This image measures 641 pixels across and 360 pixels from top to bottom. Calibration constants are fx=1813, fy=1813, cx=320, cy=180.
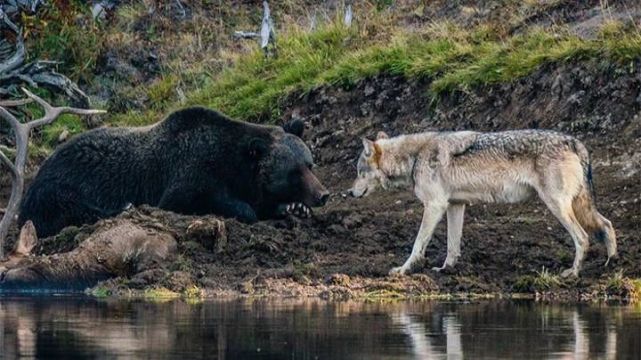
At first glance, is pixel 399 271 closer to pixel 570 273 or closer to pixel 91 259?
pixel 570 273

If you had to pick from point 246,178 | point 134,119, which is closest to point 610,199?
point 246,178

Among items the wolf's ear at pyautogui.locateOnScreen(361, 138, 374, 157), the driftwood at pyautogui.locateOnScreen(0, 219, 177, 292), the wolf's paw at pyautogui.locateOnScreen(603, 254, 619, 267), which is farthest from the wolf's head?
the wolf's paw at pyautogui.locateOnScreen(603, 254, 619, 267)

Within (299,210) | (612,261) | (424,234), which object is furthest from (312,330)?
(299,210)

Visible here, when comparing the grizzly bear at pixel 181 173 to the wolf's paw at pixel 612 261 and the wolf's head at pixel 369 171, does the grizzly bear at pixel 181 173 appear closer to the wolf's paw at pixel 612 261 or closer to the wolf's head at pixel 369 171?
the wolf's head at pixel 369 171

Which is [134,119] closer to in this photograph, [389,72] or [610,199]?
[389,72]

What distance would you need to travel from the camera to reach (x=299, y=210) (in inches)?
762

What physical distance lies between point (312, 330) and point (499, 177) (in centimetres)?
413

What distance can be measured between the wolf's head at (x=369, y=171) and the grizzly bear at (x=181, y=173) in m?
1.15

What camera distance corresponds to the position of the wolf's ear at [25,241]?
56.2 feet

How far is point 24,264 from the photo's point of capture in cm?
1700

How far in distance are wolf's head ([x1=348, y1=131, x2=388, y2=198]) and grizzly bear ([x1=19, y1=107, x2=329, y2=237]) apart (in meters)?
1.15

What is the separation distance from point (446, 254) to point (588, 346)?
5387 mm

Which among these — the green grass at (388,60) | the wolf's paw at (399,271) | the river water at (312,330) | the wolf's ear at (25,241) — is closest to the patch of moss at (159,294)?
the river water at (312,330)

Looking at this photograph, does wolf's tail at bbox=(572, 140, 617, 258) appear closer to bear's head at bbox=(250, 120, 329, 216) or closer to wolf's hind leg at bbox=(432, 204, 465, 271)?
wolf's hind leg at bbox=(432, 204, 465, 271)
